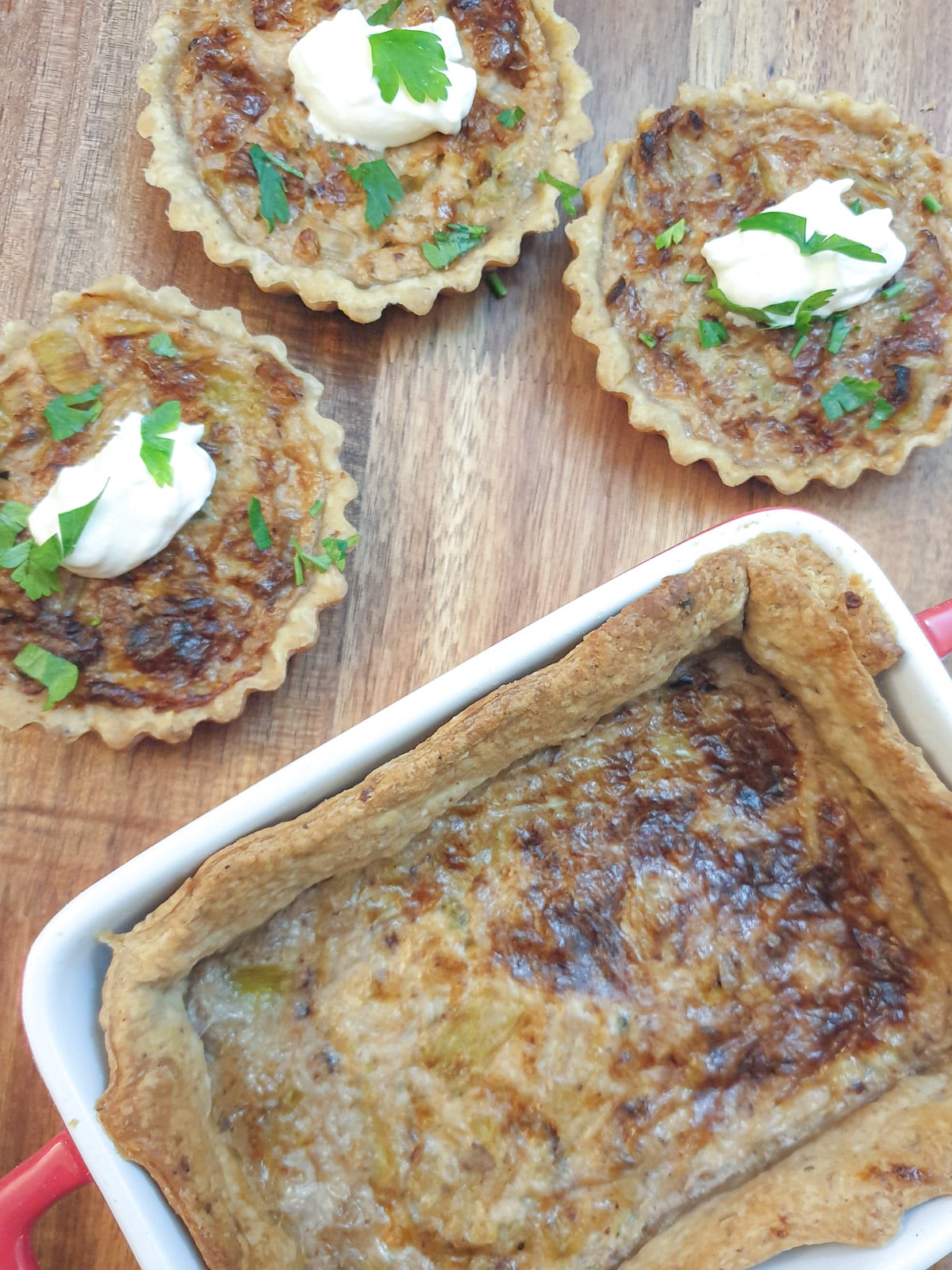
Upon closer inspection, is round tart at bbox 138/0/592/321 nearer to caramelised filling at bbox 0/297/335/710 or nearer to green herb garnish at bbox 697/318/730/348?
caramelised filling at bbox 0/297/335/710

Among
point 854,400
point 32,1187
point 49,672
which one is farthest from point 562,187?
point 32,1187

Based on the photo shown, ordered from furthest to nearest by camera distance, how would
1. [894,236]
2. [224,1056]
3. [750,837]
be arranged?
[894,236]
[750,837]
[224,1056]

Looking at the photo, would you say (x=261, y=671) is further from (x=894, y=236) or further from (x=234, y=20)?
(x=894, y=236)

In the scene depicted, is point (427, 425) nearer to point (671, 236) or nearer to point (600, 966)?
point (671, 236)

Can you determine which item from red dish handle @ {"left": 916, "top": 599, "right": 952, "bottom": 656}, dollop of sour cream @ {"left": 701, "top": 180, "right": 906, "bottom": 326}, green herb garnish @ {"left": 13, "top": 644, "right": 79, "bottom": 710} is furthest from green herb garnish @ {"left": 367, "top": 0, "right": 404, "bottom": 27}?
red dish handle @ {"left": 916, "top": 599, "right": 952, "bottom": 656}

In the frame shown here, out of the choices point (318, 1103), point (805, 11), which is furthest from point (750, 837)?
point (805, 11)

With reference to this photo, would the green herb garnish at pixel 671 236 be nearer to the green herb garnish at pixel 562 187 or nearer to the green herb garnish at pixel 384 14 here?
the green herb garnish at pixel 562 187

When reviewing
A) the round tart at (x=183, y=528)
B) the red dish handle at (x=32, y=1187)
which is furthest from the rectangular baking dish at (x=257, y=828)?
the round tart at (x=183, y=528)
